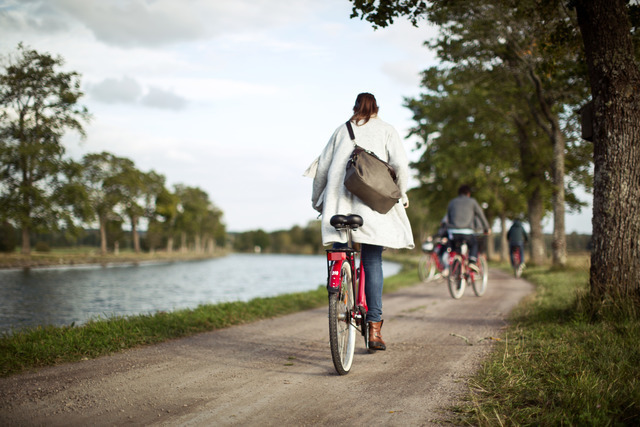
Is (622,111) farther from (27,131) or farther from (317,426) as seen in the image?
(27,131)

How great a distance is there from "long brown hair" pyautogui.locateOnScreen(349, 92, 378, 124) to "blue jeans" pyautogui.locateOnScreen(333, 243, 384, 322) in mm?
1075

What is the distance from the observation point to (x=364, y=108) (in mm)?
3980

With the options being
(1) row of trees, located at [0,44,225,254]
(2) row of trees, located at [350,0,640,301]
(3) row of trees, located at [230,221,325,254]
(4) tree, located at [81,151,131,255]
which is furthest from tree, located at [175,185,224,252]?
(2) row of trees, located at [350,0,640,301]

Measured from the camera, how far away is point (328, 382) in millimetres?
3270

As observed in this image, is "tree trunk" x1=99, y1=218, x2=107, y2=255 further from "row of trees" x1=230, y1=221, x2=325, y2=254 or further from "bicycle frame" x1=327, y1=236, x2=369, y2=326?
"row of trees" x1=230, y1=221, x2=325, y2=254

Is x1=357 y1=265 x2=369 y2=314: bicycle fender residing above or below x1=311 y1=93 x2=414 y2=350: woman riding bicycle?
below

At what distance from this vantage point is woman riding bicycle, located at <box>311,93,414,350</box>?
371 centimetres

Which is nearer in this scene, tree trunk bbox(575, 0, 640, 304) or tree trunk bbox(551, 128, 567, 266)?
tree trunk bbox(575, 0, 640, 304)

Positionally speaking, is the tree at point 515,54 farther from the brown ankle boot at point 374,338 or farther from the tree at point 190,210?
the tree at point 190,210

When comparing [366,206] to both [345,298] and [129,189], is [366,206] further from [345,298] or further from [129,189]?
[129,189]

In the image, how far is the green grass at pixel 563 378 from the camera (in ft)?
Result: 7.98

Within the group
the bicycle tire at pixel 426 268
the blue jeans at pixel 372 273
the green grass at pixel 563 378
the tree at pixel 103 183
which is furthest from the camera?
the tree at pixel 103 183

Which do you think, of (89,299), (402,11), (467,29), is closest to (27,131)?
(89,299)

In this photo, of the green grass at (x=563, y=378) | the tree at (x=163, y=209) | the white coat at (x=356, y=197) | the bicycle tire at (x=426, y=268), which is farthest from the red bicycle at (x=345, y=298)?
the tree at (x=163, y=209)
